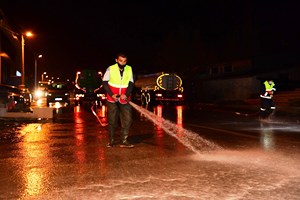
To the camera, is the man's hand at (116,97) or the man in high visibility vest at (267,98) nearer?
the man's hand at (116,97)

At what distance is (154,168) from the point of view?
622cm

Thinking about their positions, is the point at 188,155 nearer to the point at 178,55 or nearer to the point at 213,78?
the point at 213,78

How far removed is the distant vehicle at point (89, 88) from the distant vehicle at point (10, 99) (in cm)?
1209

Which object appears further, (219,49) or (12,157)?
(219,49)

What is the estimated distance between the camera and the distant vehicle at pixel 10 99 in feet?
59.3

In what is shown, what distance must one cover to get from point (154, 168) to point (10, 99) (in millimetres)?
14242

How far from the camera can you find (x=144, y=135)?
35.0 ft

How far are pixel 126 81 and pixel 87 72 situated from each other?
2555 cm

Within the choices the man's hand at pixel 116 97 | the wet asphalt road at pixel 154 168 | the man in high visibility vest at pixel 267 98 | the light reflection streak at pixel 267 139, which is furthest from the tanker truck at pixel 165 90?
the man's hand at pixel 116 97

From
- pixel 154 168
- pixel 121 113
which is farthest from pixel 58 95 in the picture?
pixel 154 168

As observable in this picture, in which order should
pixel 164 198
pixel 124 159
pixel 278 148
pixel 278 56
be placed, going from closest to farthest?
pixel 164 198
pixel 124 159
pixel 278 148
pixel 278 56

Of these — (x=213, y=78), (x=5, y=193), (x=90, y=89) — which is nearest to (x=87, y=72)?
(x=90, y=89)

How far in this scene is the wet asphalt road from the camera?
4.85 meters

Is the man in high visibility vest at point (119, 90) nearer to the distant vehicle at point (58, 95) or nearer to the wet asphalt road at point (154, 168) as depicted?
the wet asphalt road at point (154, 168)
